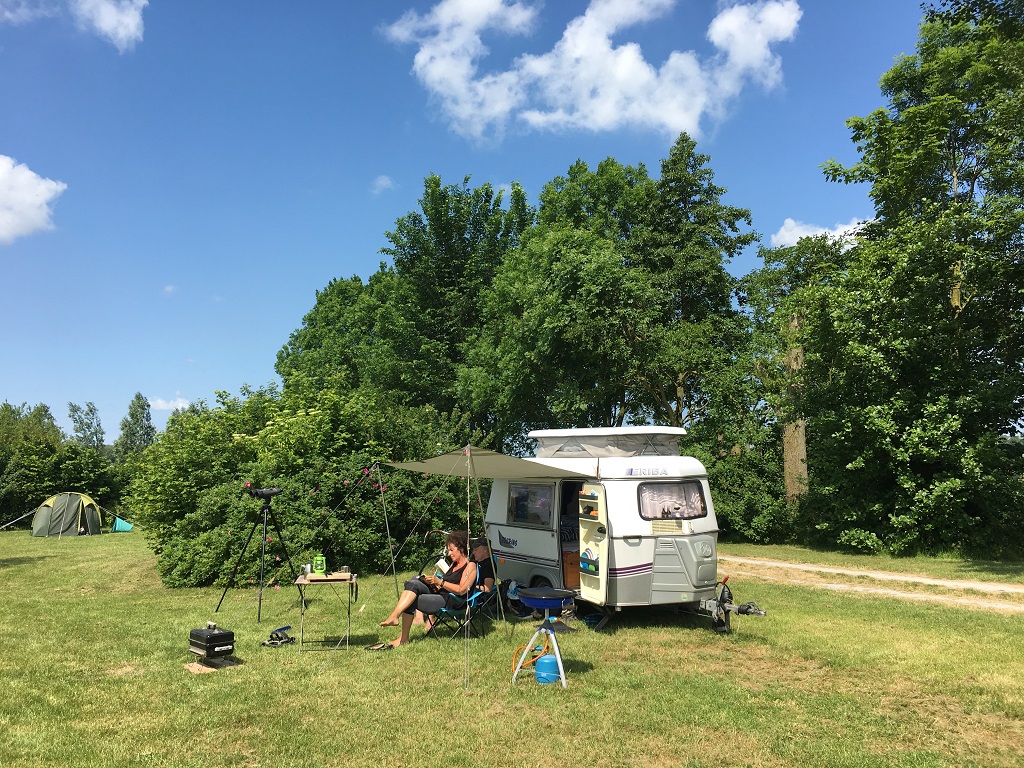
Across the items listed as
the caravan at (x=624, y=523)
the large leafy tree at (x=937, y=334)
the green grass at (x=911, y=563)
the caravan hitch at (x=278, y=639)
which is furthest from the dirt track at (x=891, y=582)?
the caravan hitch at (x=278, y=639)

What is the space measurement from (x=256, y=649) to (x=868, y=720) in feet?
20.5

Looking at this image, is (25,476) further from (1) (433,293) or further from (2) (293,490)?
(2) (293,490)

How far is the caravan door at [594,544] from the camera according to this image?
26.7ft

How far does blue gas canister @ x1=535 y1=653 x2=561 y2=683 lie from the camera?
6.31 meters

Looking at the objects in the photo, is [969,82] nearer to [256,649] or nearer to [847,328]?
[847,328]

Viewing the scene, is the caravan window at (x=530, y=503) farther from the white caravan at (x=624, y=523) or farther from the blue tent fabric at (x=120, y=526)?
the blue tent fabric at (x=120, y=526)

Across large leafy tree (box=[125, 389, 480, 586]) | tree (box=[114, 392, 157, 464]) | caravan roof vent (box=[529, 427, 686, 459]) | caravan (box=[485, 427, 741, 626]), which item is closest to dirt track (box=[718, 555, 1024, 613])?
caravan (box=[485, 427, 741, 626])

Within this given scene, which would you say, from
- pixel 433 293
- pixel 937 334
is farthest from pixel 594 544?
pixel 433 293

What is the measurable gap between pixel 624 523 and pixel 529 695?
285 centimetres

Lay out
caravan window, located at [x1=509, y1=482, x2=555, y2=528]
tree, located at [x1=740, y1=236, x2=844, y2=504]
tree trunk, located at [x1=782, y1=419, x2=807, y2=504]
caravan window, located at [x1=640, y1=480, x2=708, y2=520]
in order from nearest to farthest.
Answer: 1. caravan window, located at [x1=640, y1=480, x2=708, y2=520]
2. caravan window, located at [x1=509, y1=482, x2=555, y2=528]
3. tree, located at [x1=740, y1=236, x2=844, y2=504]
4. tree trunk, located at [x1=782, y1=419, x2=807, y2=504]

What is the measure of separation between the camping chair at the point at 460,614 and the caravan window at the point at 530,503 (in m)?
Result: 1.64

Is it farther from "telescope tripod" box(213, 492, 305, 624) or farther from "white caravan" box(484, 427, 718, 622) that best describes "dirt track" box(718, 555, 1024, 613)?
"telescope tripod" box(213, 492, 305, 624)

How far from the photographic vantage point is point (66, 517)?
26.9 meters

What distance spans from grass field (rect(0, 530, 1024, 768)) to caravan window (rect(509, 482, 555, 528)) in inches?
61.4
